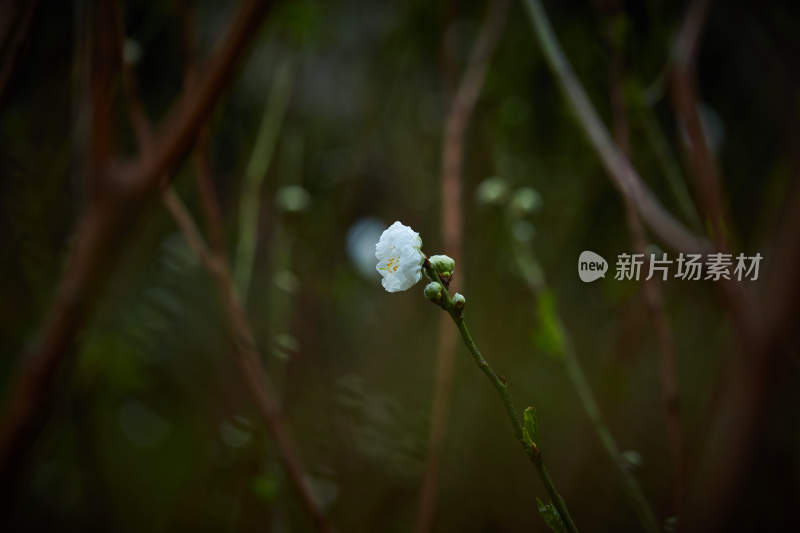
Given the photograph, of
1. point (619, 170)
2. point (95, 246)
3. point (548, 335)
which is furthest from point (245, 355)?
point (619, 170)

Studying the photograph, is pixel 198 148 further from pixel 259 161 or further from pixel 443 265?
pixel 443 265

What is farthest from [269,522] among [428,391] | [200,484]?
[428,391]

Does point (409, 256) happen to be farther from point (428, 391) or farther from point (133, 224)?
point (428, 391)

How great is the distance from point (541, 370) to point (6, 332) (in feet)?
4.12

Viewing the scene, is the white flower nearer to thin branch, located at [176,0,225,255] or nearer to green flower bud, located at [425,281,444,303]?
green flower bud, located at [425,281,444,303]

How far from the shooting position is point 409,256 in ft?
1.28

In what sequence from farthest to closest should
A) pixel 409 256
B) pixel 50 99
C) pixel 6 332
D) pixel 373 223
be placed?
1. pixel 373 223
2. pixel 6 332
3. pixel 50 99
4. pixel 409 256

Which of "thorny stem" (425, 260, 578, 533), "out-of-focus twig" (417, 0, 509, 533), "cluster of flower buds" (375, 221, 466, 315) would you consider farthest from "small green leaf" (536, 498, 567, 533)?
"out-of-focus twig" (417, 0, 509, 533)

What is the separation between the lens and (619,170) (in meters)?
0.60

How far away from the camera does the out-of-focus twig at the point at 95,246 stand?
65 centimetres

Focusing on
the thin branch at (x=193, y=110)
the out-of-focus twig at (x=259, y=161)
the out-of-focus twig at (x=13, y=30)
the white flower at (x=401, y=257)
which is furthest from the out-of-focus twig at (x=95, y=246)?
the white flower at (x=401, y=257)

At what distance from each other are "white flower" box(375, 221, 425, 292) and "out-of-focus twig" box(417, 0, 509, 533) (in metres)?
0.31

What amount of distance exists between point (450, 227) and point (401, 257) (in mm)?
348

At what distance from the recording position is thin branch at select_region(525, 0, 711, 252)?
1.80ft
